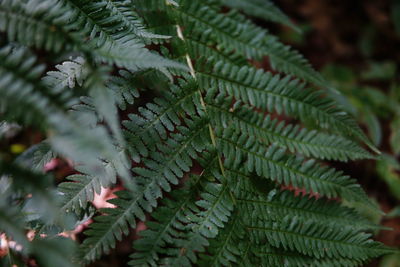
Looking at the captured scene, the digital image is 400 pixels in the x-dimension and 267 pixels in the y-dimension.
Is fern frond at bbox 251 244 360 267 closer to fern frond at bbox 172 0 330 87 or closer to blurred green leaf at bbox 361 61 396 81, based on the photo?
fern frond at bbox 172 0 330 87

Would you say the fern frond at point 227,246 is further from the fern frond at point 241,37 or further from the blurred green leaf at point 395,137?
the blurred green leaf at point 395,137

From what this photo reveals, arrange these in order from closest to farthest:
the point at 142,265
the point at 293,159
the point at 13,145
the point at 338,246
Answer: the point at 142,265
the point at 338,246
the point at 293,159
the point at 13,145

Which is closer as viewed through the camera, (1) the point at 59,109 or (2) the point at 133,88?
(1) the point at 59,109

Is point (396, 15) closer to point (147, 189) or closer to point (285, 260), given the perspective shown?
point (285, 260)

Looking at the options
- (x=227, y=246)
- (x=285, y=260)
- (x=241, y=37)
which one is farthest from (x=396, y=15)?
(x=227, y=246)

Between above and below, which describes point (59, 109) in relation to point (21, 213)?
above

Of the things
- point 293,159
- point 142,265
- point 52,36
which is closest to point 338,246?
point 293,159

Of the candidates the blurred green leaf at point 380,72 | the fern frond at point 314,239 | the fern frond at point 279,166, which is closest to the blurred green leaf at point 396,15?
the blurred green leaf at point 380,72

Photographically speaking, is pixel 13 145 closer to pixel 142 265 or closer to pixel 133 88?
pixel 133 88
